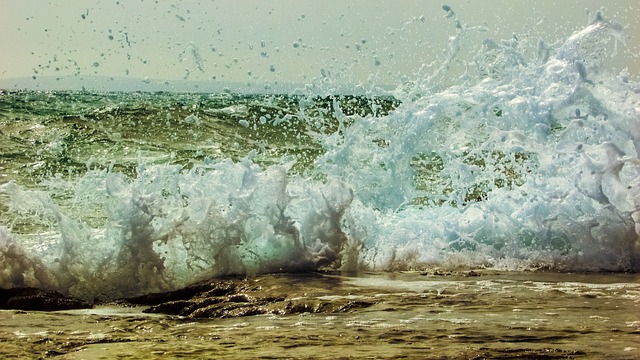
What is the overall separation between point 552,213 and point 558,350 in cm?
400

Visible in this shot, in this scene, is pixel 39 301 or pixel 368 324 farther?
pixel 39 301

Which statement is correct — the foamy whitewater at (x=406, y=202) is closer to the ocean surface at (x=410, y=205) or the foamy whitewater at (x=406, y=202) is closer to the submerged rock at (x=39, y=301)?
the ocean surface at (x=410, y=205)

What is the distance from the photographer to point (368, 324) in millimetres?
5598

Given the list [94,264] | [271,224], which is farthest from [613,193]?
[94,264]

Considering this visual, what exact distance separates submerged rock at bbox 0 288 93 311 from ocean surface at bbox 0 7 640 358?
50cm

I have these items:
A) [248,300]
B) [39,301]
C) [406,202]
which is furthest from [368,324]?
[406,202]

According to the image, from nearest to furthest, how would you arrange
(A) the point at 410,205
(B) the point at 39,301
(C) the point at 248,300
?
(C) the point at 248,300, (B) the point at 39,301, (A) the point at 410,205

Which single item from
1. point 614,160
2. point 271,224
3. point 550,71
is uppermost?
point 550,71

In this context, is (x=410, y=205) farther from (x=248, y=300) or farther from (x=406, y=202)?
(x=248, y=300)

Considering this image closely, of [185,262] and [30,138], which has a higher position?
[30,138]

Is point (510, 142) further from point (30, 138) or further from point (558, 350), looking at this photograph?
point (30, 138)

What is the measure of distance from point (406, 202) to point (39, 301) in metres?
4.16

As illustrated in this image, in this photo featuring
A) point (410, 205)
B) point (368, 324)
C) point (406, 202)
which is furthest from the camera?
point (410, 205)

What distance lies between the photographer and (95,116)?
773 inches
